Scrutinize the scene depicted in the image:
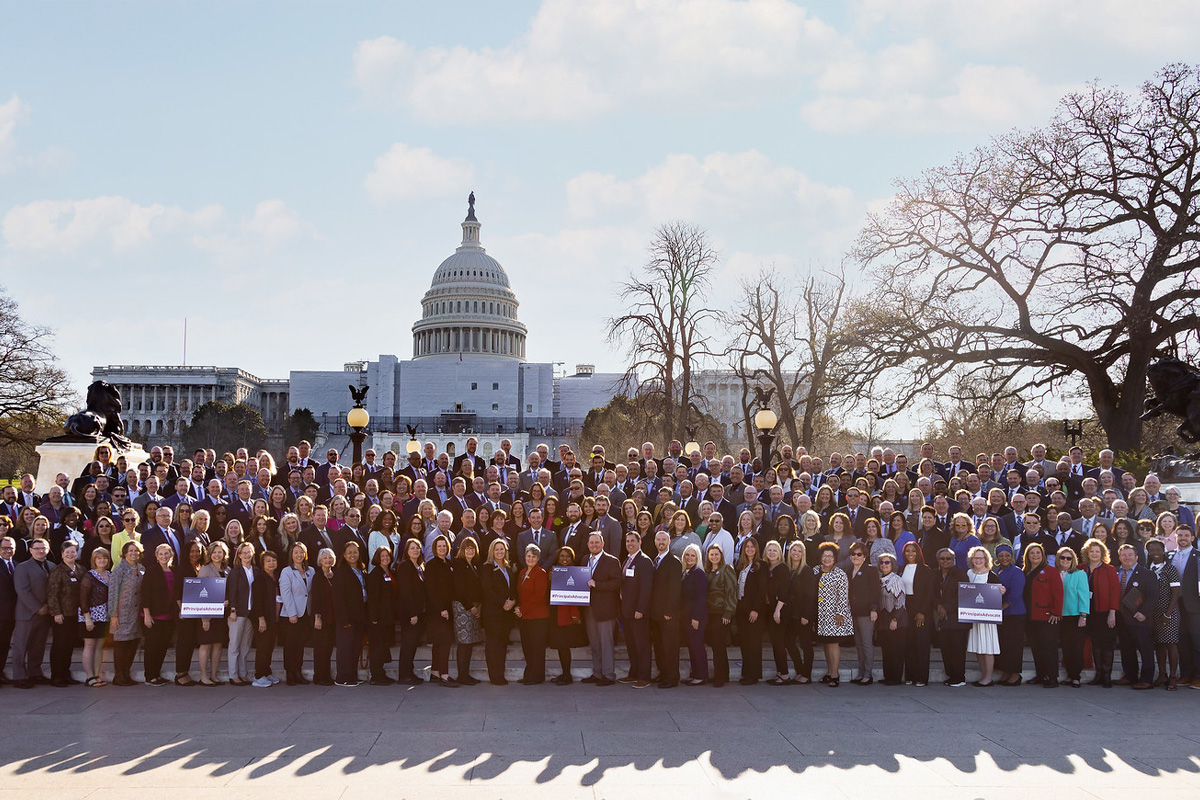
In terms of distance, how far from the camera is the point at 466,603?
10.9 metres

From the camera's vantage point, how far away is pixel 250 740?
324 inches

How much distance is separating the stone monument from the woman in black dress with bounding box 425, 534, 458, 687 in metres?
11.0

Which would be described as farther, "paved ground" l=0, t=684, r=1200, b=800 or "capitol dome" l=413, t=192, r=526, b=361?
"capitol dome" l=413, t=192, r=526, b=361

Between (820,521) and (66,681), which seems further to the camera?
(820,521)

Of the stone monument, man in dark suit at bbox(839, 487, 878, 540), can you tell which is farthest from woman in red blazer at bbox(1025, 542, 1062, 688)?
the stone monument

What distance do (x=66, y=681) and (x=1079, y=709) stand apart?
11.0 metres

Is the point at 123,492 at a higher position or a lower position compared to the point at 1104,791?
higher

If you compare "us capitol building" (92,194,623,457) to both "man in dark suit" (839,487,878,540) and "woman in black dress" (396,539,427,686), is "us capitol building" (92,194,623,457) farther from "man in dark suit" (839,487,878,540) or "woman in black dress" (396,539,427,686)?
"woman in black dress" (396,539,427,686)

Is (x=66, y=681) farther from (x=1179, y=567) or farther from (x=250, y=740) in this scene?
(x=1179, y=567)

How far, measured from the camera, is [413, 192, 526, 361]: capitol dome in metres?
116

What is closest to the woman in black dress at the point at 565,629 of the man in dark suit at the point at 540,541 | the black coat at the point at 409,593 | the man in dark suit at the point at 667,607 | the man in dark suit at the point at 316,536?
the man in dark suit at the point at 540,541

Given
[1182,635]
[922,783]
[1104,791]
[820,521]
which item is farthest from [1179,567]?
[922,783]

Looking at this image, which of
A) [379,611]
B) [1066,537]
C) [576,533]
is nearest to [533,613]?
[576,533]

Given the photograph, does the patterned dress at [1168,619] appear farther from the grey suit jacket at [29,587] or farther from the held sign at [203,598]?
the grey suit jacket at [29,587]
